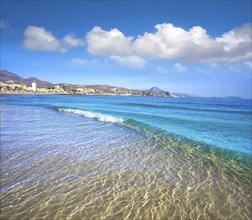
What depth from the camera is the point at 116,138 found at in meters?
17.7

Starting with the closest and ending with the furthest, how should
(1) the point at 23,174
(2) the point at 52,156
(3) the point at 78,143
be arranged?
(1) the point at 23,174
(2) the point at 52,156
(3) the point at 78,143

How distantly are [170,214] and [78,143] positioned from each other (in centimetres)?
932

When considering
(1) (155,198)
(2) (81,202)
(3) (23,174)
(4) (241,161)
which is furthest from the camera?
(4) (241,161)

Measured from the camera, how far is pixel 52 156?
11.9m

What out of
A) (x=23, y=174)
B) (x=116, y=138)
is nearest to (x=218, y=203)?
(x=23, y=174)

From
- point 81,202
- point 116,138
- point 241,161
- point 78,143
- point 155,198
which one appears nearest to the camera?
point 81,202

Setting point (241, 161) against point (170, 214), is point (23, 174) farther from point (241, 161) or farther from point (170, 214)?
point (241, 161)

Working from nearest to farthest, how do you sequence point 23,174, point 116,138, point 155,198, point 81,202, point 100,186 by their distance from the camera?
point 81,202, point 155,198, point 100,186, point 23,174, point 116,138

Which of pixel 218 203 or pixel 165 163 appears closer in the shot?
pixel 218 203

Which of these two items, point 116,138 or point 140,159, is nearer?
point 140,159

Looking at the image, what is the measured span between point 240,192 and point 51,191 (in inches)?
270

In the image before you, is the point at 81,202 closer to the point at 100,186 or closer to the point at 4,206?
the point at 100,186

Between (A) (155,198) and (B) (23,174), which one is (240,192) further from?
(B) (23,174)

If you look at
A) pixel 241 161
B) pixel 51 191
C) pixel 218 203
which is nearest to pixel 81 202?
pixel 51 191
